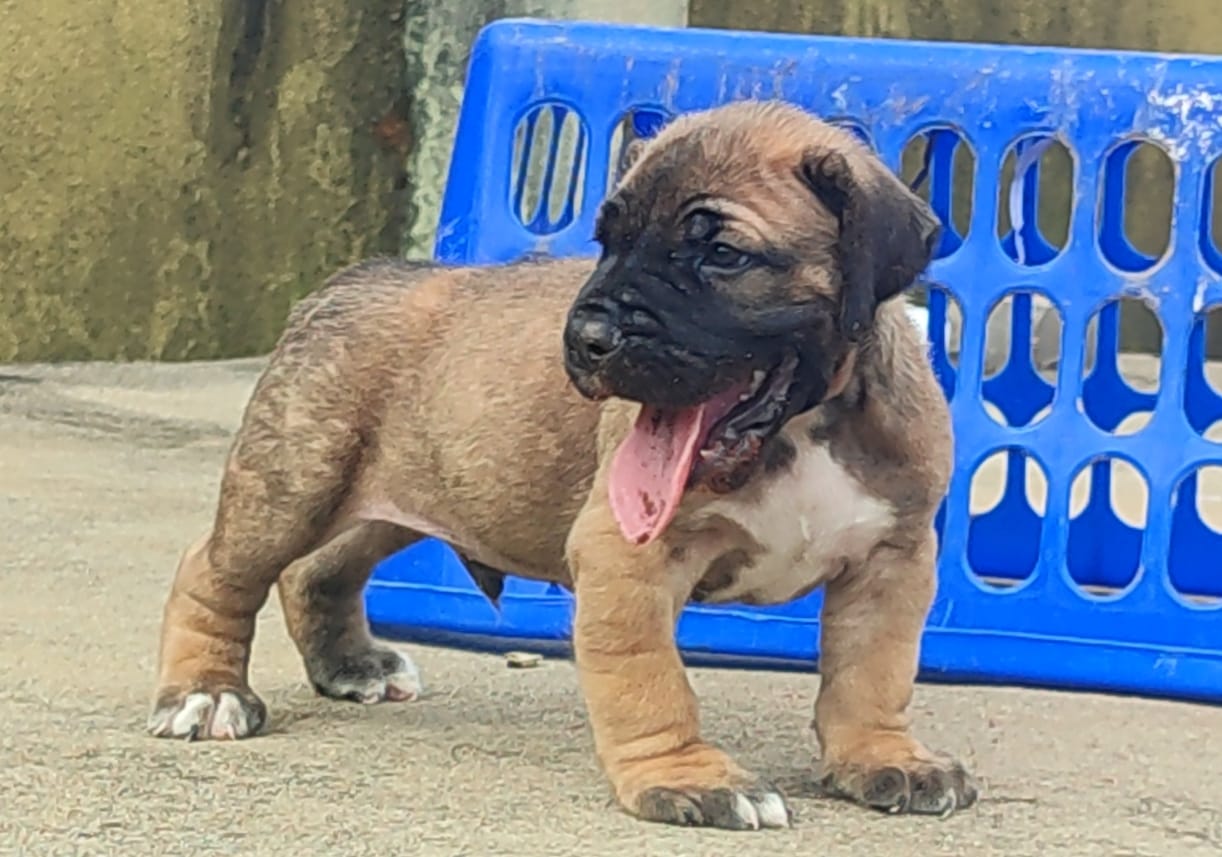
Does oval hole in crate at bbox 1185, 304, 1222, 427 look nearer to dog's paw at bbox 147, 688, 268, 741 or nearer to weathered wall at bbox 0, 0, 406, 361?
dog's paw at bbox 147, 688, 268, 741

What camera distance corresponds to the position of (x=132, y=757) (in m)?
3.60

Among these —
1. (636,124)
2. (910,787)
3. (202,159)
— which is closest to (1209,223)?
(636,124)

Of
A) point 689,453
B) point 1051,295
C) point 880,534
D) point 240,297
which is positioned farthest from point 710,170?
point 240,297

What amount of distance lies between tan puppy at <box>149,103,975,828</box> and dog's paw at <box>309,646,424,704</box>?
0.90ft

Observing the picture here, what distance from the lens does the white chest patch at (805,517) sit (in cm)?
340

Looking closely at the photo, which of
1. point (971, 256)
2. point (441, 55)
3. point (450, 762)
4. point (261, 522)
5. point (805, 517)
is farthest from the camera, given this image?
point (441, 55)

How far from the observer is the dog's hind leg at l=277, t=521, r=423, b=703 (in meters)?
4.29

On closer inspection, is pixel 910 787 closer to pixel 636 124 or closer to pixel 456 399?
pixel 456 399

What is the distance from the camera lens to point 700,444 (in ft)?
10.7

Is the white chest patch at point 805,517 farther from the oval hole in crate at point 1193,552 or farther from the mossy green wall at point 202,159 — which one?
the mossy green wall at point 202,159

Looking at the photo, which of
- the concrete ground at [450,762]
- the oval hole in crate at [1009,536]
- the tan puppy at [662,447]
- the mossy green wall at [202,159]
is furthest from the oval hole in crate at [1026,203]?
the mossy green wall at [202,159]

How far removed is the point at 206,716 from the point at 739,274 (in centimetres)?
131

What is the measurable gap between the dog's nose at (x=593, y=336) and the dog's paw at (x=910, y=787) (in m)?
0.80

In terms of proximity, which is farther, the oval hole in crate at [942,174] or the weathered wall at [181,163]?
the weathered wall at [181,163]
